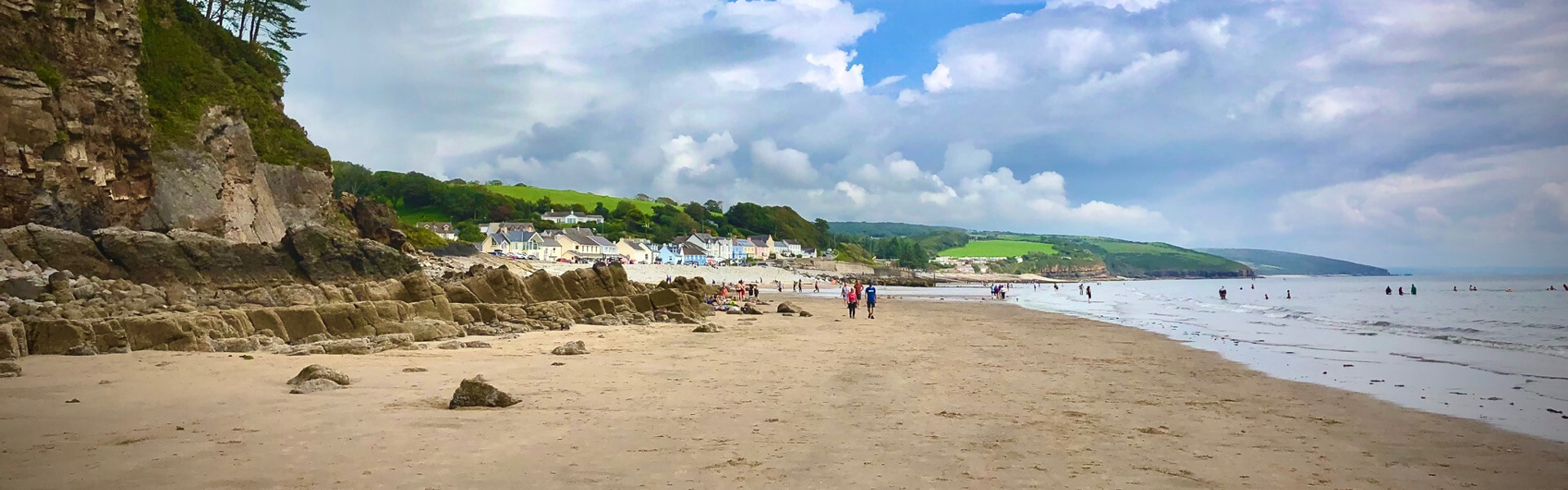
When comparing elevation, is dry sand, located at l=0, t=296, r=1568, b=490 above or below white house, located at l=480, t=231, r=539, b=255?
below

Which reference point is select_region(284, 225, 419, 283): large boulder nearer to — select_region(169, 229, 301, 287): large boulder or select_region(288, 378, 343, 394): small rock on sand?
select_region(169, 229, 301, 287): large boulder

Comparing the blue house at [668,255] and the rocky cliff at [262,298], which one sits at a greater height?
the blue house at [668,255]

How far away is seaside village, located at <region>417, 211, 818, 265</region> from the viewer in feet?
343

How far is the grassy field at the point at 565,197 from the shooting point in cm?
16243

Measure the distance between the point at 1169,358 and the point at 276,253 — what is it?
74.0 ft

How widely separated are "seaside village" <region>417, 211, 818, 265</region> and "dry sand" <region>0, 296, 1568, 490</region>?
75.1m

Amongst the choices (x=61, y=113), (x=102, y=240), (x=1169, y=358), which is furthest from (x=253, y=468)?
(x=61, y=113)

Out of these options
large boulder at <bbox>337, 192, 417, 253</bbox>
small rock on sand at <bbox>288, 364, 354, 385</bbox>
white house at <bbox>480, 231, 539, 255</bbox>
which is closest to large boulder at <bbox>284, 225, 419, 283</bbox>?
small rock on sand at <bbox>288, 364, 354, 385</bbox>

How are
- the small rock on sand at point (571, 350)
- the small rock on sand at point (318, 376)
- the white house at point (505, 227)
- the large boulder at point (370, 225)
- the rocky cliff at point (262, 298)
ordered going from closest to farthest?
the small rock on sand at point (318, 376) < the rocky cliff at point (262, 298) < the small rock on sand at point (571, 350) < the large boulder at point (370, 225) < the white house at point (505, 227)

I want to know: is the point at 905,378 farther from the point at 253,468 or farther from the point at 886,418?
the point at 253,468

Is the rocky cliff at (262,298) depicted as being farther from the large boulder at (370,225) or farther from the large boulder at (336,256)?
the large boulder at (370,225)

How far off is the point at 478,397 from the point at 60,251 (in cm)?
1643

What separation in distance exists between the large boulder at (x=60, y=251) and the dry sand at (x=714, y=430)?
10167 millimetres

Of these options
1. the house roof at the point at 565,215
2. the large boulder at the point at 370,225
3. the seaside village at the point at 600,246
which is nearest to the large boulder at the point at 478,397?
the large boulder at the point at 370,225
